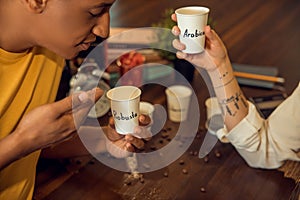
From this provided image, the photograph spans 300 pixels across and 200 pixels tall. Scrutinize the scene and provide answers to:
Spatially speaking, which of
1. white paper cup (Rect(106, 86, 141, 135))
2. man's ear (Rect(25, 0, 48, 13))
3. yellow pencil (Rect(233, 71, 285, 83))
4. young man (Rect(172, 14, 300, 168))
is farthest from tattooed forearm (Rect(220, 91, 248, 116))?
man's ear (Rect(25, 0, 48, 13))

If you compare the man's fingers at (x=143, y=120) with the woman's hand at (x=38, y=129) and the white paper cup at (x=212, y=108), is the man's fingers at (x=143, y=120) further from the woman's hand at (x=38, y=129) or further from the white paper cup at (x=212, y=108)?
the white paper cup at (x=212, y=108)

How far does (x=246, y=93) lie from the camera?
63.8 inches

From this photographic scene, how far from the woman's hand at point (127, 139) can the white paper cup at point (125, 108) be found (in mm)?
25

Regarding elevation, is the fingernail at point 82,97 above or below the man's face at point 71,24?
below

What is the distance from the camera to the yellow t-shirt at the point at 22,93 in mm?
1051

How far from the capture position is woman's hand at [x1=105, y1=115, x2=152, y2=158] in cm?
113

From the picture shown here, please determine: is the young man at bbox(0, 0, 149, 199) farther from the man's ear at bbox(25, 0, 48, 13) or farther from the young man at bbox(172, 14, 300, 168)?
the young man at bbox(172, 14, 300, 168)

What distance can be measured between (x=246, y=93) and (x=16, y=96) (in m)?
0.88

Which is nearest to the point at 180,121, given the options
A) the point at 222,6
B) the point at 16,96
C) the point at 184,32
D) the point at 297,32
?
the point at 184,32

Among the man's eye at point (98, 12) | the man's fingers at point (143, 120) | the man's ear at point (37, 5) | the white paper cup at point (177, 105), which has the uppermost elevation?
the man's ear at point (37, 5)

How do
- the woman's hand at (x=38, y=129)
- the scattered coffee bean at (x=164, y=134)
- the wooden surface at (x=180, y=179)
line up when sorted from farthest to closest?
the scattered coffee bean at (x=164, y=134) → the wooden surface at (x=180, y=179) → the woman's hand at (x=38, y=129)

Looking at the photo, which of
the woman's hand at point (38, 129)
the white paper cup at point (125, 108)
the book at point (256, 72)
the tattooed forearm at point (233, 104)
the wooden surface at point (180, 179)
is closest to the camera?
the woman's hand at point (38, 129)

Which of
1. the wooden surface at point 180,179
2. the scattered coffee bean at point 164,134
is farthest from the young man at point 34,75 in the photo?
the scattered coffee bean at point 164,134

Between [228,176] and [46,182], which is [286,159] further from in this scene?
[46,182]
